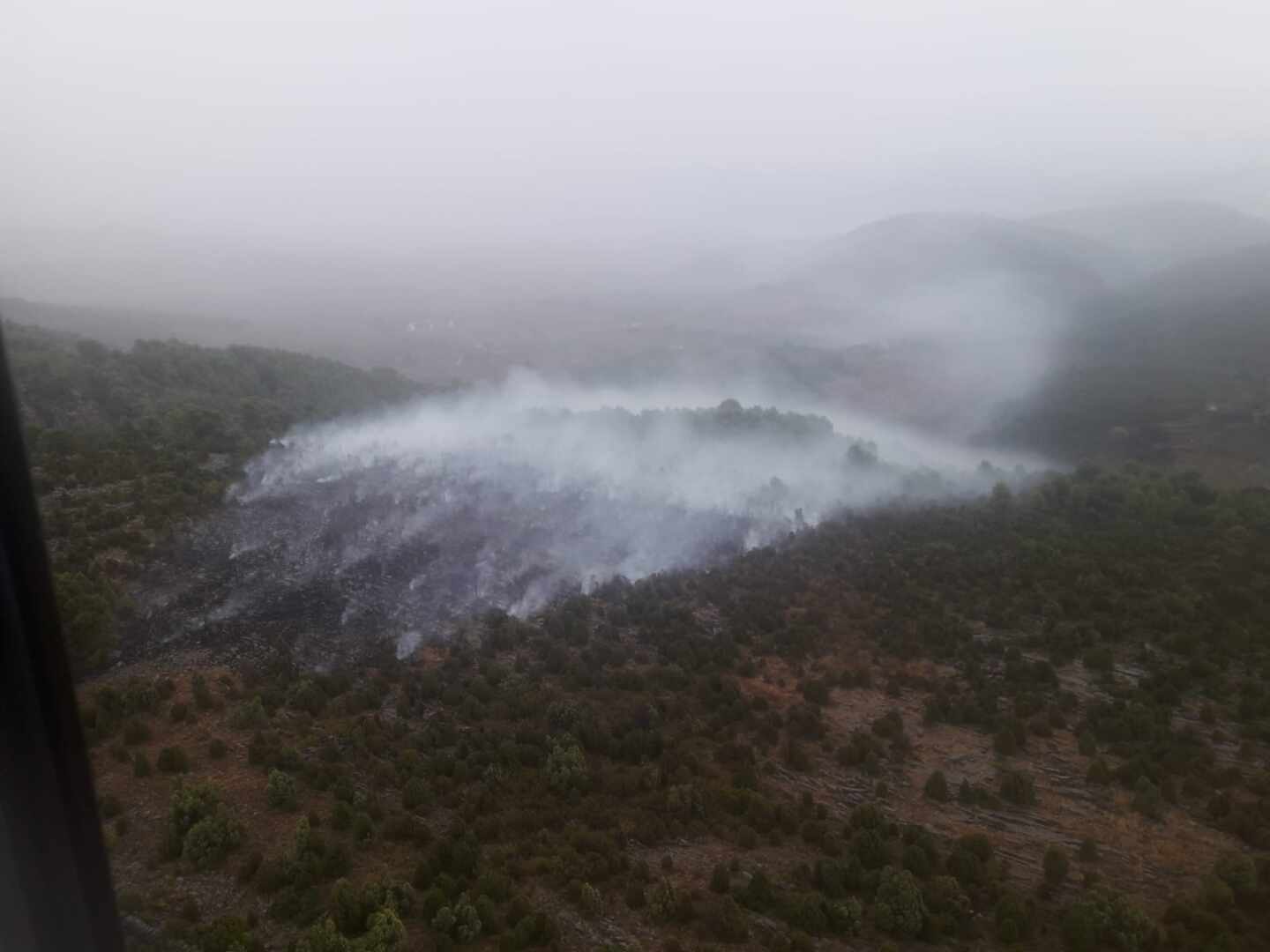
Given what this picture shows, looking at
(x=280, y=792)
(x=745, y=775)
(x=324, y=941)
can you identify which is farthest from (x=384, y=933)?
(x=745, y=775)

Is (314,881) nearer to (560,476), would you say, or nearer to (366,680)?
(366,680)

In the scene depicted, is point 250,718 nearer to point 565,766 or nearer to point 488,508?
point 565,766

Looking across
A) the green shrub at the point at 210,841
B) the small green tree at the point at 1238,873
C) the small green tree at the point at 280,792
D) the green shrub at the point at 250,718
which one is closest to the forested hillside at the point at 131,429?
the green shrub at the point at 250,718

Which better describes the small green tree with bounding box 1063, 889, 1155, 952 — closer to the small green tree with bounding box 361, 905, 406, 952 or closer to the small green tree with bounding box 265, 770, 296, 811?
the small green tree with bounding box 361, 905, 406, 952

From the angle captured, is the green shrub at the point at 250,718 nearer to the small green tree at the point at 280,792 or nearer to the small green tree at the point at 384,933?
the small green tree at the point at 280,792

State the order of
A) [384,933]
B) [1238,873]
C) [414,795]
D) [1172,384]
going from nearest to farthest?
[384,933], [1238,873], [414,795], [1172,384]

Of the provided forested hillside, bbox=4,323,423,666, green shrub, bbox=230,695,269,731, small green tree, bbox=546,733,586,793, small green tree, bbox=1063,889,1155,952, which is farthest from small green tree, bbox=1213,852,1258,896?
forested hillside, bbox=4,323,423,666
